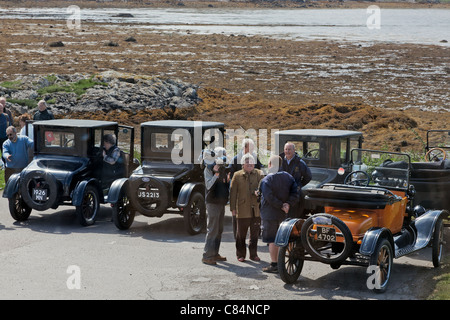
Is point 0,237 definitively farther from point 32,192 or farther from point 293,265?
point 293,265

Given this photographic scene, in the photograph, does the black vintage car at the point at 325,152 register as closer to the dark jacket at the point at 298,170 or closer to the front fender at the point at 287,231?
the dark jacket at the point at 298,170

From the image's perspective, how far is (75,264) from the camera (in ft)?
36.5

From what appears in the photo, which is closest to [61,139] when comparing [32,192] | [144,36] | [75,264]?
[32,192]

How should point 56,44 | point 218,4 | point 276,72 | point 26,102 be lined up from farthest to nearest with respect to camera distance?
point 218,4, point 56,44, point 276,72, point 26,102

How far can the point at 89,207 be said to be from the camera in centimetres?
1437

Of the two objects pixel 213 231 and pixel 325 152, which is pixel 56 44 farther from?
pixel 213 231

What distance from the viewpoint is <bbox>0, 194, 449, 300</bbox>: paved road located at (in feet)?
31.8

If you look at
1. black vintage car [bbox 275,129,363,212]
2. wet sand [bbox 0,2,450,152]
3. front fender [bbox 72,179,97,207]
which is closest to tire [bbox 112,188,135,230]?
front fender [bbox 72,179,97,207]

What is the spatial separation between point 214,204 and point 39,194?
4.22 metres

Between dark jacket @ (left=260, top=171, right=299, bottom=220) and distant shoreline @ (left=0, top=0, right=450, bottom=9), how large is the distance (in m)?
118

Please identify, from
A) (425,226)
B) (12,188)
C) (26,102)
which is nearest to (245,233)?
(425,226)

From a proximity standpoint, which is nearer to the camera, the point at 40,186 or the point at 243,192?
the point at 243,192

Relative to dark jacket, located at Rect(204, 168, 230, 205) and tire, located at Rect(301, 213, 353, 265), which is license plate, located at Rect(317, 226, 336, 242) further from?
dark jacket, located at Rect(204, 168, 230, 205)
